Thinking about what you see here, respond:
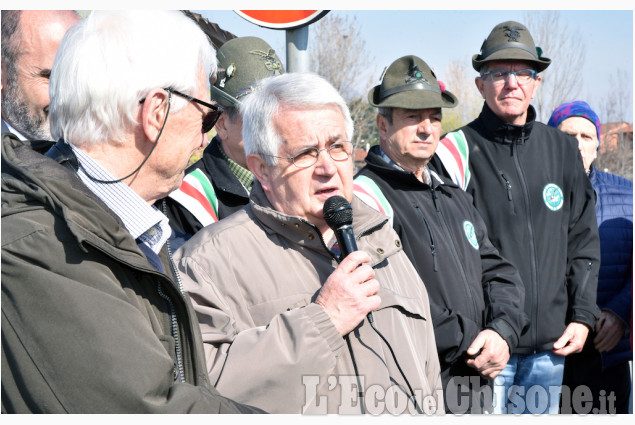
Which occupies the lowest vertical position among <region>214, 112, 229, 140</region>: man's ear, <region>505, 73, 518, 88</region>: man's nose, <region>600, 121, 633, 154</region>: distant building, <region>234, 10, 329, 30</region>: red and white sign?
<region>600, 121, 633, 154</region>: distant building

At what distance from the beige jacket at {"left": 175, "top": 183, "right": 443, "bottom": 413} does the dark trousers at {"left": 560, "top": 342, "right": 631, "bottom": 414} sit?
2.19 meters

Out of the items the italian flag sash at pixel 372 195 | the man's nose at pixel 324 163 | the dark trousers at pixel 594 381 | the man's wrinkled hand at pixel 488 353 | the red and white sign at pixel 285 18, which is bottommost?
the dark trousers at pixel 594 381

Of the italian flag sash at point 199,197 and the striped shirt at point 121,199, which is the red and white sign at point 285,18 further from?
the striped shirt at point 121,199

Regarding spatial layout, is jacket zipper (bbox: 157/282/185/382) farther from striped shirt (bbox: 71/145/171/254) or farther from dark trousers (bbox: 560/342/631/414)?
dark trousers (bbox: 560/342/631/414)

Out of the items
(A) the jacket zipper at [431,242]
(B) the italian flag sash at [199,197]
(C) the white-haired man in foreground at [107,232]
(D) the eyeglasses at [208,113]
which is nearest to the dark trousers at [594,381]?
(A) the jacket zipper at [431,242]

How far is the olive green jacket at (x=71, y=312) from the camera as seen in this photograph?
176 centimetres

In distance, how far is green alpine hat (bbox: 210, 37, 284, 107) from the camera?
408 cm

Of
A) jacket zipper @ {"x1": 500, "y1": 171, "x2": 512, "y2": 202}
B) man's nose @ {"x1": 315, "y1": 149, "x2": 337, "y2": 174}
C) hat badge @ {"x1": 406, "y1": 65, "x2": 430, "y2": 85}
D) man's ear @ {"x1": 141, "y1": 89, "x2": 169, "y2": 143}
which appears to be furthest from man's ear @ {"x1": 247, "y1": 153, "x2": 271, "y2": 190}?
jacket zipper @ {"x1": 500, "y1": 171, "x2": 512, "y2": 202}

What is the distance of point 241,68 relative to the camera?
13.6 feet

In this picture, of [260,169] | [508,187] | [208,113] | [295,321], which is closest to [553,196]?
[508,187]

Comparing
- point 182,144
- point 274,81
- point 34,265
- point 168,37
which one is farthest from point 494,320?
point 34,265

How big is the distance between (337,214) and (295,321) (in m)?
A: 0.48

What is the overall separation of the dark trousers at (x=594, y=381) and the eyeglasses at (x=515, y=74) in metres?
1.81

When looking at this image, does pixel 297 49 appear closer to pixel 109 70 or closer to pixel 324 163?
pixel 324 163
